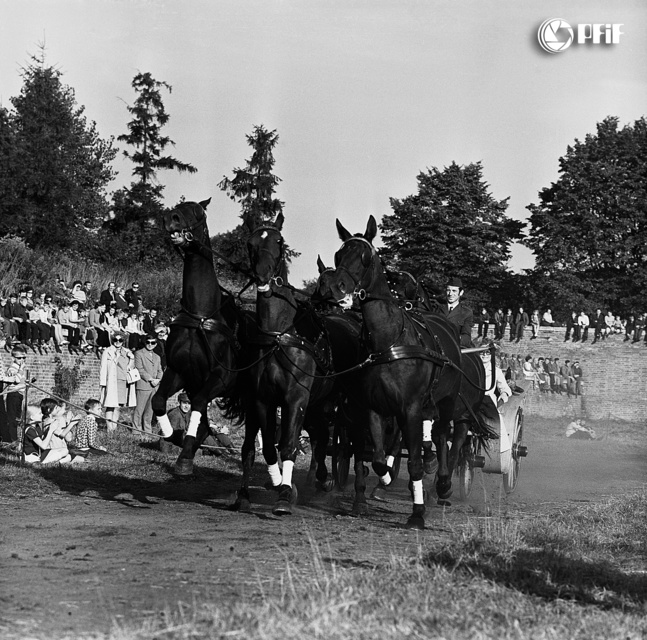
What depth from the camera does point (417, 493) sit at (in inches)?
436

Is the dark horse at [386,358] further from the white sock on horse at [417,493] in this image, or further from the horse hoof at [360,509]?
the horse hoof at [360,509]

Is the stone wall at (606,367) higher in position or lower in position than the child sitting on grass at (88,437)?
higher

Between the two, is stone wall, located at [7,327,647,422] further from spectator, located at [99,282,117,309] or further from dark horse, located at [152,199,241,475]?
dark horse, located at [152,199,241,475]

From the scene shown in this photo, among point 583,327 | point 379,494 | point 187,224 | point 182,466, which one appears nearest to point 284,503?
point 182,466

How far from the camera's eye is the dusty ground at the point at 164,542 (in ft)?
20.5

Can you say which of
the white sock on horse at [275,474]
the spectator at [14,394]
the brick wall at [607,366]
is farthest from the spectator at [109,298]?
the brick wall at [607,366]

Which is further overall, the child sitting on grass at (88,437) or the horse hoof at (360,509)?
the child sitting on grass at (88,437)

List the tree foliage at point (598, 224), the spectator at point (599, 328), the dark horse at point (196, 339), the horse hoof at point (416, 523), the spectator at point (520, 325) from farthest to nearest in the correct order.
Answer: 1. the tree foliage at point (598, 224)
2. the spectator at point (599, 328)
3. the spectator at point (520, 325)
4. the dark horse at point (196, 339)
5. the horse hoof at point (416, 523)

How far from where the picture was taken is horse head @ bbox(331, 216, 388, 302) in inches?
423

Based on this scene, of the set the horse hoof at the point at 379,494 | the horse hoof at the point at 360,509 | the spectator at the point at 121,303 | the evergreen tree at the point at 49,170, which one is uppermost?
the evergreen tree at the point at 49,170

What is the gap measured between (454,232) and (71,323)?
113 ft

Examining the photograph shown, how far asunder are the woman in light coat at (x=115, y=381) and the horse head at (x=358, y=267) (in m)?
9.61

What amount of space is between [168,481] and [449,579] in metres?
8.57

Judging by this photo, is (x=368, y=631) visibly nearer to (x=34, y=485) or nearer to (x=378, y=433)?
(x=378, y=433)
